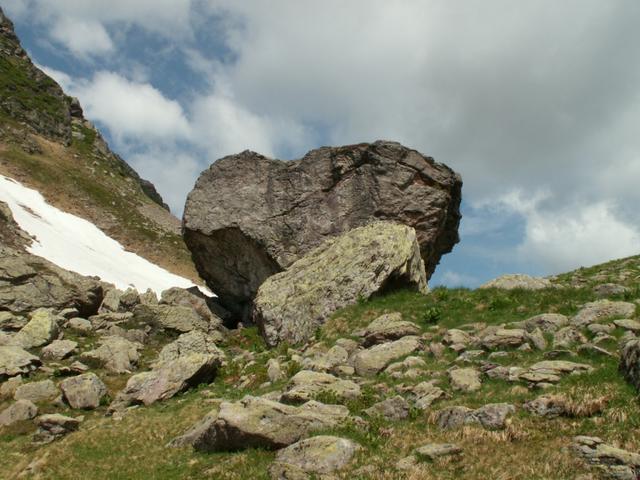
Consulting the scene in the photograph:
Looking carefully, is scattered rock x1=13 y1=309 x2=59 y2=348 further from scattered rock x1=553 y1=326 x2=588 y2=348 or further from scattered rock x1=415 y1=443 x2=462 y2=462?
scattered rock x1=553 y1=326 x2=588 y2=348

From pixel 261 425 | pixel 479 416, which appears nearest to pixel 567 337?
pixel 479 416

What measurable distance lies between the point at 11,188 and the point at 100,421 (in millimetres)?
69280

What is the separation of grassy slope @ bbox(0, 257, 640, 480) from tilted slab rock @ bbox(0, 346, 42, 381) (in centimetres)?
425

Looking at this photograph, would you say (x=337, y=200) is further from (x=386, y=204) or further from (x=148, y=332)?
(x=148, y=332)

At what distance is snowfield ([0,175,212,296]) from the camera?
57.3 meters

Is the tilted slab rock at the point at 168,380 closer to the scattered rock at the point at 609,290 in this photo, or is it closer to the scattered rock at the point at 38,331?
the scattered rock at the point at 38,331

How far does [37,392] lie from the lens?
23094 millimetres

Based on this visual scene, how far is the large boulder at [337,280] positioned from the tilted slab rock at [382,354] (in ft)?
22.9

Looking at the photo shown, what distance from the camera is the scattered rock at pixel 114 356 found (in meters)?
27.4

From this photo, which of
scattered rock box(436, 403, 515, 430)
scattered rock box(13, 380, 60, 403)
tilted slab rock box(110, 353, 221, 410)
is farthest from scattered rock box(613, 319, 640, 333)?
scattered rock box(13, 380, 60, 403)

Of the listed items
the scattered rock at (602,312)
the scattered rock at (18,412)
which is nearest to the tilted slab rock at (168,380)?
the scattered rock at (18,412)

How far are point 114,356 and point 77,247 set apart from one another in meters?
40.6

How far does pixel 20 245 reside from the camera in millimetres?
53062

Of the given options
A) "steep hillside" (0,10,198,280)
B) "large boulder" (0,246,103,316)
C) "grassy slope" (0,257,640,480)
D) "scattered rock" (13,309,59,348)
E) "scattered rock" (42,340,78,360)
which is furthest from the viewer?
"steep hillside" (0,10,198,280)
